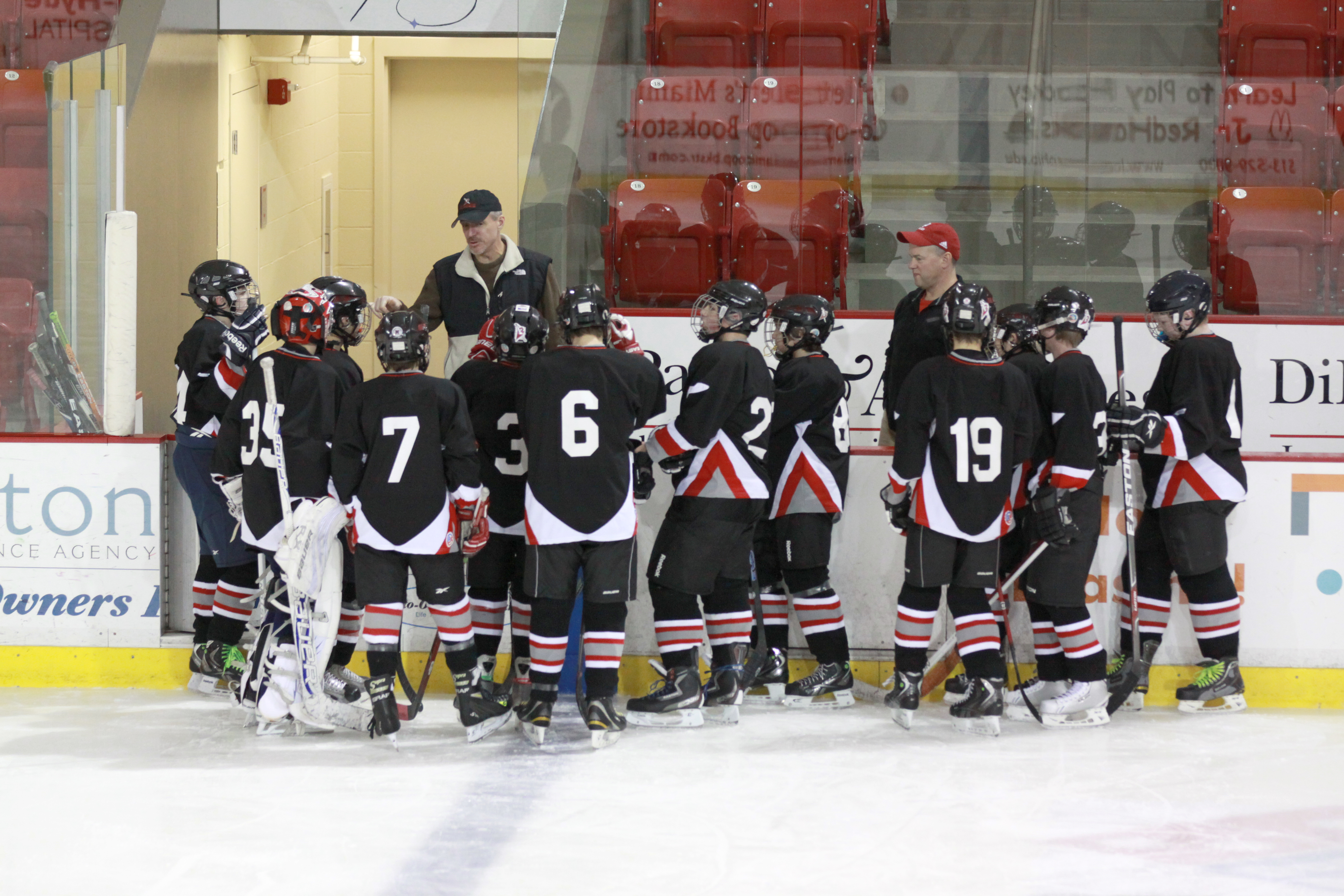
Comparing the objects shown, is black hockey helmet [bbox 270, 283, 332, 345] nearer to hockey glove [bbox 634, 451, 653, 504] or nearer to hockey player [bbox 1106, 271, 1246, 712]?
hockey glove [bbox 634, 451, 653, 504]

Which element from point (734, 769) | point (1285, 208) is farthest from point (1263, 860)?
point (1285, 208)

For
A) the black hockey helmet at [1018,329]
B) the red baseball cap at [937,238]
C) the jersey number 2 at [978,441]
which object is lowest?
the jersey number 2 at [978,441]

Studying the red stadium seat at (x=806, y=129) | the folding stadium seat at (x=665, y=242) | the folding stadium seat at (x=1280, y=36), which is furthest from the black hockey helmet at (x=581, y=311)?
the folding stadium seat at (x=1280, y=36)

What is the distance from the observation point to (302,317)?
13.4 feet

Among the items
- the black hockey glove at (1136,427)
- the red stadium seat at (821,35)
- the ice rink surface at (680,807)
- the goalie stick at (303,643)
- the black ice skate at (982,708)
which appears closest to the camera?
the ice rink surface at (680,807)

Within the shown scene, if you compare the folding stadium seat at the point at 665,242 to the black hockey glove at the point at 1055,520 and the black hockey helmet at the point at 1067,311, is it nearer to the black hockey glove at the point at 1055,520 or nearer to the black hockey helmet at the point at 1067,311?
the black hockey helmet at the point at 1067,311

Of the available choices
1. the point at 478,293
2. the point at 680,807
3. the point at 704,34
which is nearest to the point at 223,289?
the point at 478,293

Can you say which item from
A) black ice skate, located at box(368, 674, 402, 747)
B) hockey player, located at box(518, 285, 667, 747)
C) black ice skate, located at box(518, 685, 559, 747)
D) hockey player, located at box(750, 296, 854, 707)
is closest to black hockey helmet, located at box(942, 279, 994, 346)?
hockey player, located at box(750, 296, 854, 707)

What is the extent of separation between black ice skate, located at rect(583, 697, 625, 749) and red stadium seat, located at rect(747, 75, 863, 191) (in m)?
2.36

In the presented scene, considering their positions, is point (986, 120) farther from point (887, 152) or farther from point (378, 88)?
point (378, 88)

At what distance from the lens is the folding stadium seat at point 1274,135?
18.9 ft

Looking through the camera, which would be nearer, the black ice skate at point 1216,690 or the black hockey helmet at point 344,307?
the black hockey helmet at point 344,307

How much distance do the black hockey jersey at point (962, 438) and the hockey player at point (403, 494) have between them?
1186mm

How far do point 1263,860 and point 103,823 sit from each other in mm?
2504
